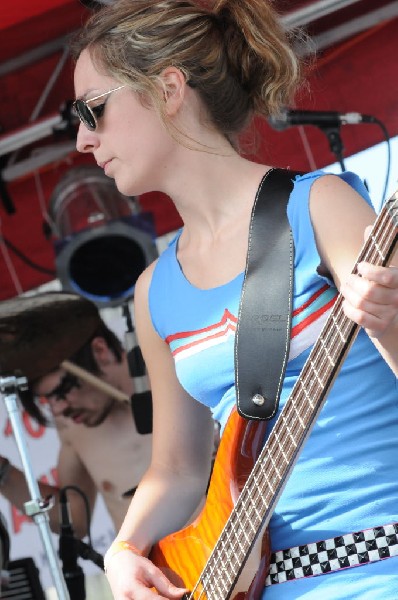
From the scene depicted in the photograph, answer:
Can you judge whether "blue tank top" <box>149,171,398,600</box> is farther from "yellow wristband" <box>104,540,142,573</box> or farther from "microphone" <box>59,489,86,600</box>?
"microphone" <box>59,489,86,600</box>

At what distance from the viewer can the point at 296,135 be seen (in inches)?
157

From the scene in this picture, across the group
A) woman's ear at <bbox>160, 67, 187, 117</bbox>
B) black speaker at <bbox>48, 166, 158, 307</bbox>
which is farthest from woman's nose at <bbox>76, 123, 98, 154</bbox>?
black speaker at <bbox>48, 166, 158, 307</bbox>

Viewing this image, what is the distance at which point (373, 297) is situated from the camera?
1442mm

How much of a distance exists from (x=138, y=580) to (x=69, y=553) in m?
2.35

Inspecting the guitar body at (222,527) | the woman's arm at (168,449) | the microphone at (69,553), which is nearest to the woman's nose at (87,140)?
the woman's arm at (168,449)

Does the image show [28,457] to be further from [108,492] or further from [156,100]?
[156,100]

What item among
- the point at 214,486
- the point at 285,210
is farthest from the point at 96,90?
the point at 214,486

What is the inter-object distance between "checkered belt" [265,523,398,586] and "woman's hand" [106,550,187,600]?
9.5 inches

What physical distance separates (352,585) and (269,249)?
0.56 metres

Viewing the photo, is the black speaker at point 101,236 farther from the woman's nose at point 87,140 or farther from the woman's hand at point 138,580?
the woman's hand at point 138,580

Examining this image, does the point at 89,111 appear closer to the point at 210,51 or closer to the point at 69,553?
the point at 210,51

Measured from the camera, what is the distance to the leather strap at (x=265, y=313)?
1.73 metres

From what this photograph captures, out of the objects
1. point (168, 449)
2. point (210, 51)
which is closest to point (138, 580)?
point (168, 449)

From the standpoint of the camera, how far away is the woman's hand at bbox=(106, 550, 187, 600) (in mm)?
1850
